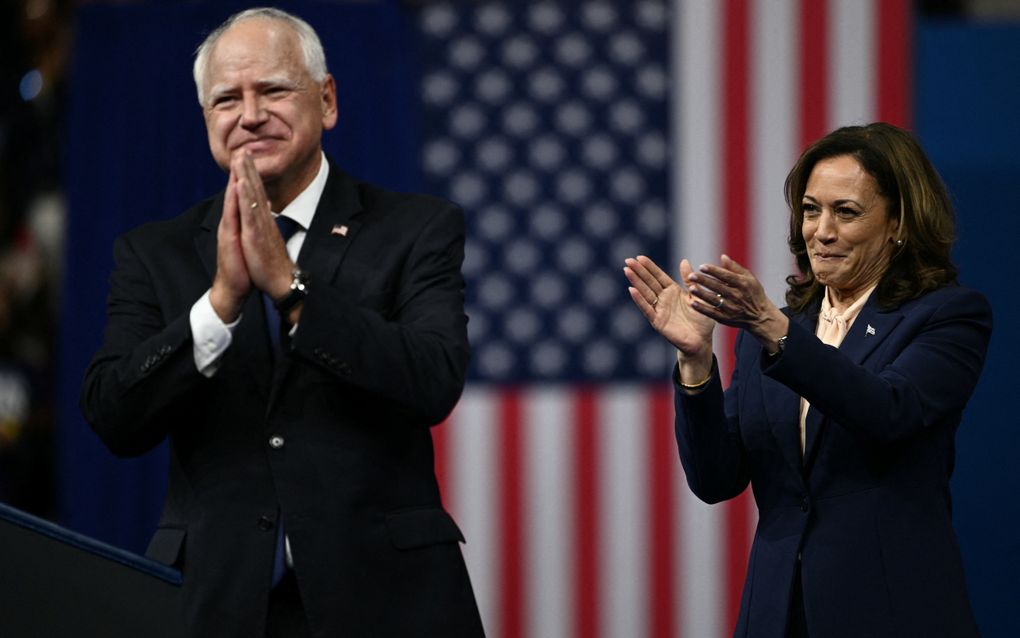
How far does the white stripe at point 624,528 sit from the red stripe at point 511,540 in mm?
293

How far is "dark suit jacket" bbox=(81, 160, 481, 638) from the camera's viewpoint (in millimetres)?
1931

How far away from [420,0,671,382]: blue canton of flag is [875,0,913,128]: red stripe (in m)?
0.77

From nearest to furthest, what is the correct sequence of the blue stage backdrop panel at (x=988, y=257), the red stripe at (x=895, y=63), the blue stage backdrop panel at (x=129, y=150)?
1. the blue stage backdrop panel at (x=988, y=257)
2. the red stripe at (x=895, y=63)
3. the blue stage backdrop panel at (x=129, y=150)

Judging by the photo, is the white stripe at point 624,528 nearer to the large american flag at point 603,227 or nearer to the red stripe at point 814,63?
the large american flag at point 603,227

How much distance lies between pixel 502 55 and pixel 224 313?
10.8 feet

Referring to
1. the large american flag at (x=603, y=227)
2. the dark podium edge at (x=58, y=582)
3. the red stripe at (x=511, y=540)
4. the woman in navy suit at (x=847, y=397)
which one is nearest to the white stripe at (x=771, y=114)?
the large american flag at (x=603, y=227)

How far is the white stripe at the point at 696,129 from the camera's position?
489 centimetres

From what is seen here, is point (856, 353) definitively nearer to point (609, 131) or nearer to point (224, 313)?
point (224, 313)

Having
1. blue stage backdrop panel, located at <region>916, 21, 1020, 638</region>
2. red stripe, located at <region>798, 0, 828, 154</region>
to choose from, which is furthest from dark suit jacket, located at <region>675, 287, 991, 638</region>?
red stripe, located at <region>798, 0, 828, 154</region>

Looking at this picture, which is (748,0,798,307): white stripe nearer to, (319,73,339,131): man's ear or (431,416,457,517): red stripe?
(431,416,457,517): red stripe

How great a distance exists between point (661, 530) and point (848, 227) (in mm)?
2811

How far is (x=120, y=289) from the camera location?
2.18m

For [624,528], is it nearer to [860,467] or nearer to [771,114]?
[771,114]

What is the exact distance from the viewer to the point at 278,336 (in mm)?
2059
